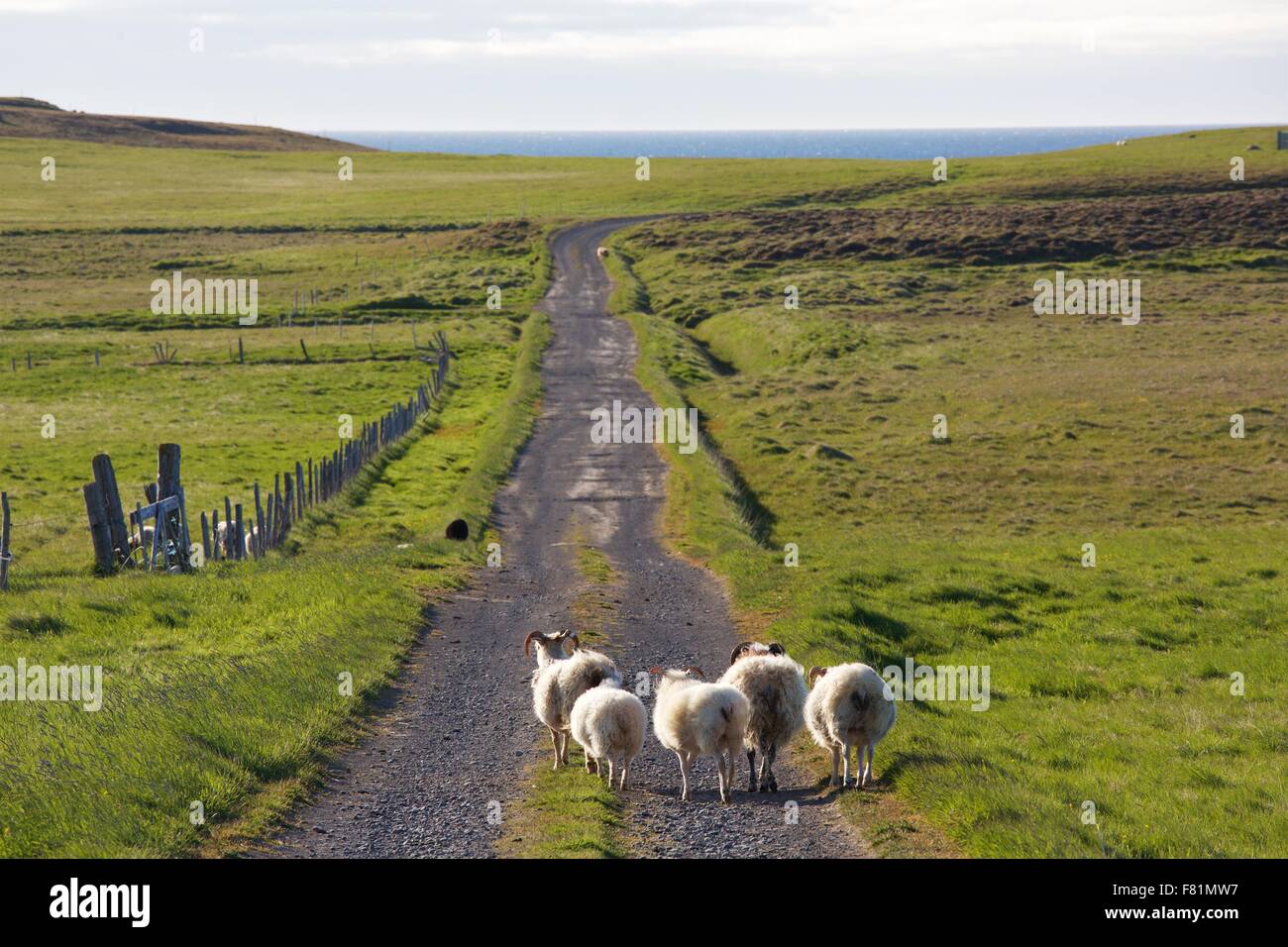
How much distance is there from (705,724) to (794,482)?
28037 millimetres

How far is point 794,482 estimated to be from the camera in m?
40.9

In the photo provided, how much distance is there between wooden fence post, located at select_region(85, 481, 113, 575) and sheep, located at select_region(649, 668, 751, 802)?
56.0 ft

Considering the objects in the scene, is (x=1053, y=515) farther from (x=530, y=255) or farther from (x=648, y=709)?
(x=530, y=255)

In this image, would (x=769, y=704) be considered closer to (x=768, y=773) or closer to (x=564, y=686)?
(x=768, y=773)

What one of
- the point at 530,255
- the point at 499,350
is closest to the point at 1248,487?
the point at 499,350

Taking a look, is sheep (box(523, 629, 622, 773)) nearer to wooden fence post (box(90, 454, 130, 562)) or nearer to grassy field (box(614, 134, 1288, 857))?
grassy field (box(614, 134, 1288, 857))

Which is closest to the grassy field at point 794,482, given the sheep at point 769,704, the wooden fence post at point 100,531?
the wooden fence post at point 100,531

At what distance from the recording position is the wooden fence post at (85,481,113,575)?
86.1ft

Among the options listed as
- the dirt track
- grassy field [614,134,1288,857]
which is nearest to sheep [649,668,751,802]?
the dirt track

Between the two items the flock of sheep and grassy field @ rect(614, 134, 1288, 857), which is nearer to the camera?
the flock of sheep

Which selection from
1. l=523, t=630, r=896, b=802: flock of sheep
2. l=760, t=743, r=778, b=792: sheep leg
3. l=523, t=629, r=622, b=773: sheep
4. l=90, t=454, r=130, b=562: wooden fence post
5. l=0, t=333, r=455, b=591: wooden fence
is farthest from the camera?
l=0, t=333, r=455, b=591: wooden fence

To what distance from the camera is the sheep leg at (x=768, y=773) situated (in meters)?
14.1

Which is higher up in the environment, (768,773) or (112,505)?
(112,505)

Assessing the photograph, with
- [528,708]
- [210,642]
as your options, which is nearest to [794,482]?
[210,642]
